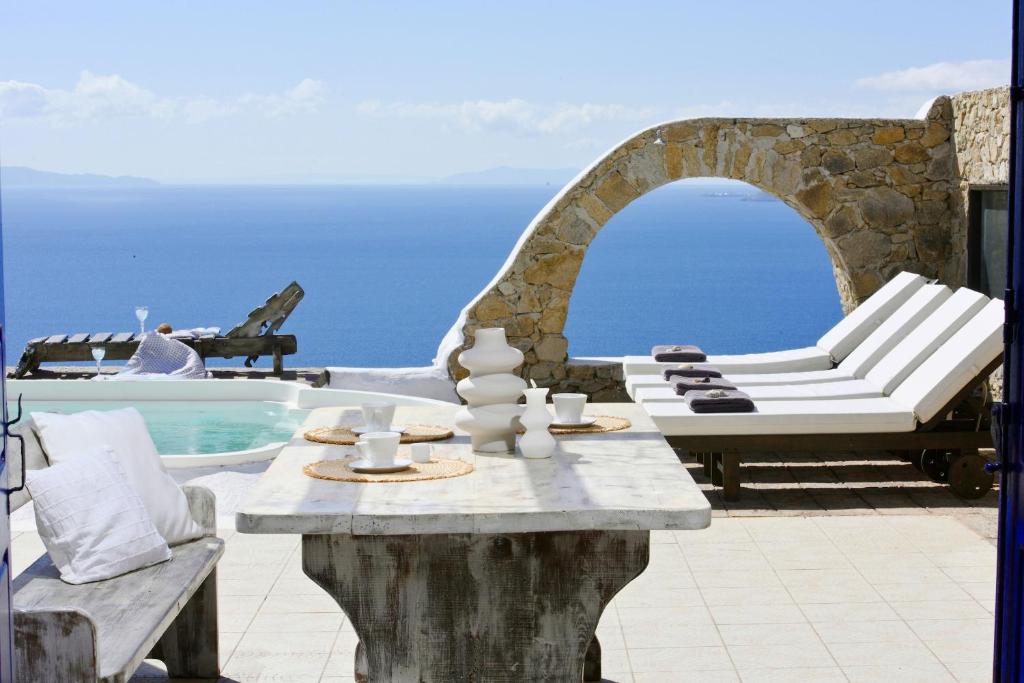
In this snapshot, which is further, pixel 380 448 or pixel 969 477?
pixel 969 477

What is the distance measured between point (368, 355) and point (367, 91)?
32.5m

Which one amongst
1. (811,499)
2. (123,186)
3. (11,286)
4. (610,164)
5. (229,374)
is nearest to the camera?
(811,499)

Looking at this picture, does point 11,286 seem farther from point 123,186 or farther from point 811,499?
point 123,186

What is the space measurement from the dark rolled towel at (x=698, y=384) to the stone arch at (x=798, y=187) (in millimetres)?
1964

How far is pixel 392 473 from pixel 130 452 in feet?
3.07

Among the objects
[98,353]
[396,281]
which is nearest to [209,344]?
[98,353]

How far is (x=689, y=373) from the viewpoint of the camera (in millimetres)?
7828

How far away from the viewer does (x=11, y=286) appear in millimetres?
46031

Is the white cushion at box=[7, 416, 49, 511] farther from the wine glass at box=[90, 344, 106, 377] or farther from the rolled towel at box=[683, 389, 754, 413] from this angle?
the wine glass at box=[90, 344, 106, 377]

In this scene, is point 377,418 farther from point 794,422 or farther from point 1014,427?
point 794,422

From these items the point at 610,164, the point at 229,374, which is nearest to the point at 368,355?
the point at 229,374

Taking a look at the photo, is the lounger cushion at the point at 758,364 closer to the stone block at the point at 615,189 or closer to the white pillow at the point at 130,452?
the stone block at the point at 615,189

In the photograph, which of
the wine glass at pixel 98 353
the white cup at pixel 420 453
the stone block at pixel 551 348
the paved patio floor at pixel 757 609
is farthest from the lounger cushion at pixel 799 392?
the wine glass at pixel 98 353

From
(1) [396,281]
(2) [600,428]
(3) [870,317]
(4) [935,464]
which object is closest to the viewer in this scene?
(2) [600,428]
